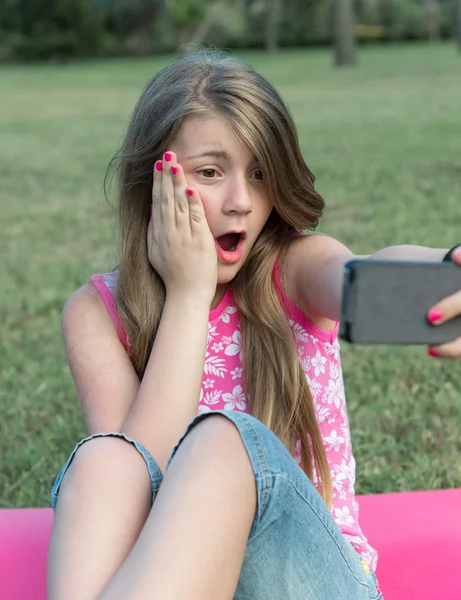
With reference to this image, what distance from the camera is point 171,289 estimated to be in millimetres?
1968

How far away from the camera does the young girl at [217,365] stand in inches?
61.7

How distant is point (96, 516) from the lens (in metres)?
1.61

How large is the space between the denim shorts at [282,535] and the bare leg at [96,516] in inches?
4.6

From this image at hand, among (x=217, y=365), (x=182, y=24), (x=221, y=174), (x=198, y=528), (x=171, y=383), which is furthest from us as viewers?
(x=182, y=24)

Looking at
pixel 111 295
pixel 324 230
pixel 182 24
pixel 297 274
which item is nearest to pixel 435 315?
pixel 297 274

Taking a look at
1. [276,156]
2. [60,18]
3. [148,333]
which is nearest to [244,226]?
[276,156]

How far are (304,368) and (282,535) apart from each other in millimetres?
561

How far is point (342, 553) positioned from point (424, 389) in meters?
1.91

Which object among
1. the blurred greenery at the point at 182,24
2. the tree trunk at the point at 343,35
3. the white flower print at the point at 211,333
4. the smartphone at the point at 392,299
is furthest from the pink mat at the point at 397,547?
the blurred greenery at the point at 182,24

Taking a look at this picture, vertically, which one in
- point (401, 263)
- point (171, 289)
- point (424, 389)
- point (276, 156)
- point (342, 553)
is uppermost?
point (401, 263)

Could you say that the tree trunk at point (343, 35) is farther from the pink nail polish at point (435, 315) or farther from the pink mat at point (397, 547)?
the pink nail polish at point (435, 315)

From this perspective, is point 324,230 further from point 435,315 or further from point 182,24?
point 182,24

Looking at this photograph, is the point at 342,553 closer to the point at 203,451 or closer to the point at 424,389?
the point at 203,451

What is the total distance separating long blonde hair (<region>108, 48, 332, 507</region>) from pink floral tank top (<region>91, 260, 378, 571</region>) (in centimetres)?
3
